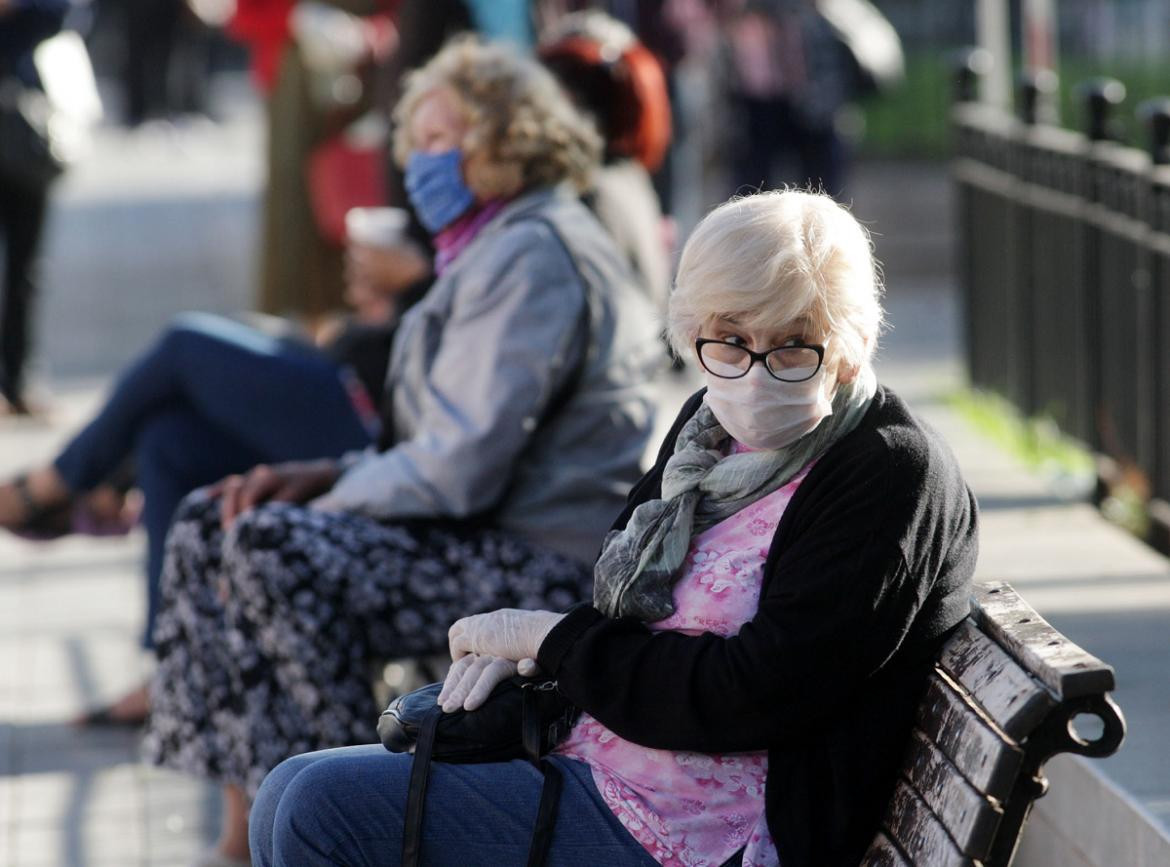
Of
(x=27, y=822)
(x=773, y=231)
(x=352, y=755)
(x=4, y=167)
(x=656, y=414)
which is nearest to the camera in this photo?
(x=773, y=231)

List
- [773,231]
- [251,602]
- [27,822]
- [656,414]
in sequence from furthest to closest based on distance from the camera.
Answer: [27,822] → [656,414] → [251,602] → [773,231]

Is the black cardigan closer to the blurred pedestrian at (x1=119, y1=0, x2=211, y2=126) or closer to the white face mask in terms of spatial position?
the white face mask

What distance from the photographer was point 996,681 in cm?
231

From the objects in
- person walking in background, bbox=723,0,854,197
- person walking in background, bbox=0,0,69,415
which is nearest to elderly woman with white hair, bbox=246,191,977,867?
person walking in background, bbox=0,0,69,415

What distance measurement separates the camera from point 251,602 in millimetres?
3652

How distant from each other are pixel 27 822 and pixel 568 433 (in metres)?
1.50

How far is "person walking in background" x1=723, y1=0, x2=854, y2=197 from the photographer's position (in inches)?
365

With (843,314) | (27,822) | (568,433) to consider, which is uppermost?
(843,314)

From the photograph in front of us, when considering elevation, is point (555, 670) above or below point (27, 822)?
above

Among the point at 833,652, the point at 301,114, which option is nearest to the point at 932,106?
the point at 301,114

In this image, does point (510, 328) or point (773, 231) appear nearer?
point (773, 231)

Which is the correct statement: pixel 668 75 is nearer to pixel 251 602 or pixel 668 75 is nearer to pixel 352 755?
pixel 251 602

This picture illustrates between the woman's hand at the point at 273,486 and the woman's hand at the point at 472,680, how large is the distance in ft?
3.65

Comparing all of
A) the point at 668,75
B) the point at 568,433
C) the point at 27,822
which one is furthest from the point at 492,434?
the point at 668,75
